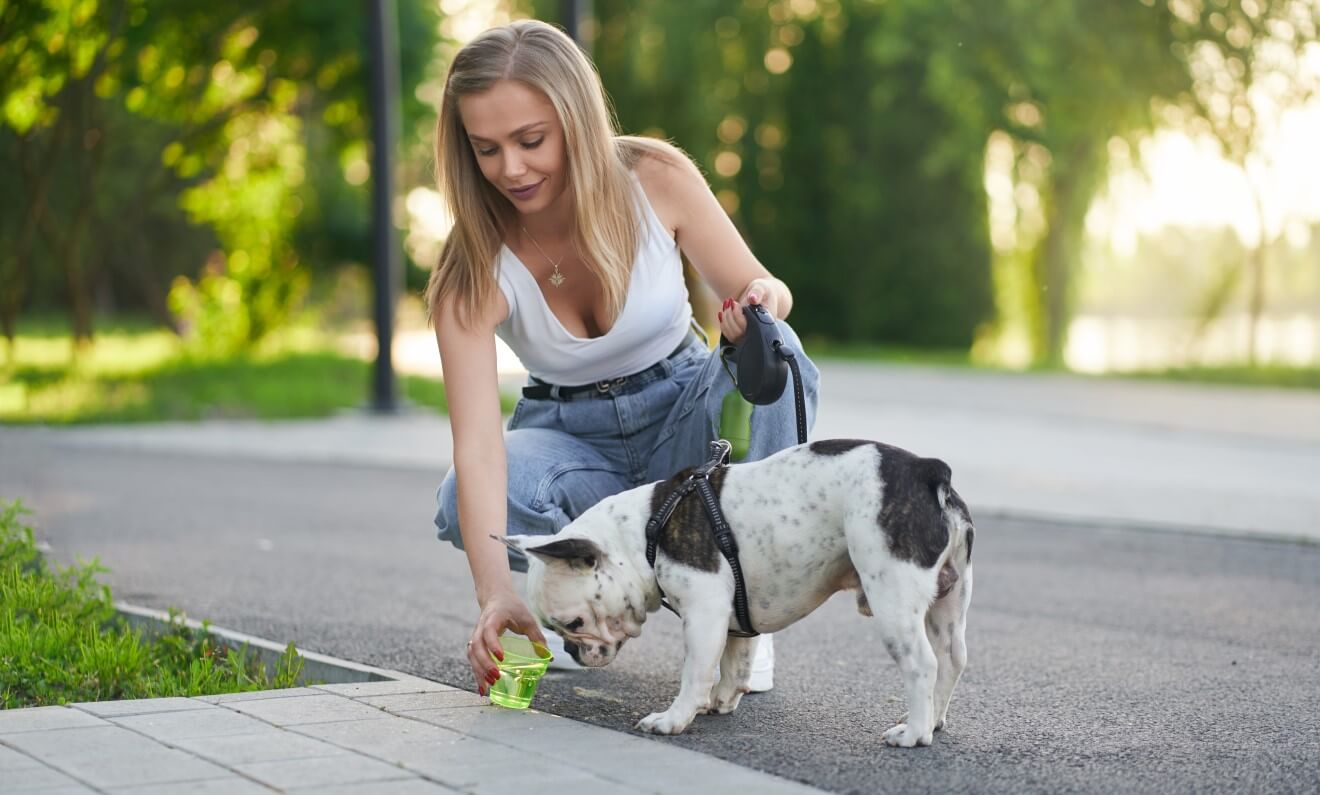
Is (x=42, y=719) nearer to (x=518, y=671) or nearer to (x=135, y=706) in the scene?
(x=135, y=706)

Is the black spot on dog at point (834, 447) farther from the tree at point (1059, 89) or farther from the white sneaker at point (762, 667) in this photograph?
the tree at point (1059, 89)

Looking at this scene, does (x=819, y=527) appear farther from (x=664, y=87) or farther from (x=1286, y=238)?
(x=664, y=87)

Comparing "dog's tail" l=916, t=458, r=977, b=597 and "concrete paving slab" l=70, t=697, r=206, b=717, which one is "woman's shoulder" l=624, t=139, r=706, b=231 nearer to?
"dog's tail" l=916, t=458, r=977, b=597

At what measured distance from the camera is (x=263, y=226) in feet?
77.2

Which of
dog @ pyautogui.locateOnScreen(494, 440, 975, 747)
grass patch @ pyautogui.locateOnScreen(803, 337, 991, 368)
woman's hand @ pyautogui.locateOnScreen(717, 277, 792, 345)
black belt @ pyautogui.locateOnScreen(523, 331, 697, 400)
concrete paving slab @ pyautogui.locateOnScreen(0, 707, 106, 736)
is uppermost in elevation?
woman's hand @ pyautogui.locateOnScreen(717, 277, 792, 345)

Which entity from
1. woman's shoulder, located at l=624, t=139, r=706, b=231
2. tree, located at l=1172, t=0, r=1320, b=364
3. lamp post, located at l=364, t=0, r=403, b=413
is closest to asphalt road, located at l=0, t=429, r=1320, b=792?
woman's shoulder, located at l=624, t=139, r=706, b=231

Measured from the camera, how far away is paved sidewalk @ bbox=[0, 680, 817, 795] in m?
3.68

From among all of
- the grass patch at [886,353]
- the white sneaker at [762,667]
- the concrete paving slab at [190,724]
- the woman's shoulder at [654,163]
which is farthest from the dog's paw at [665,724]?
the grass patch at [886,353]

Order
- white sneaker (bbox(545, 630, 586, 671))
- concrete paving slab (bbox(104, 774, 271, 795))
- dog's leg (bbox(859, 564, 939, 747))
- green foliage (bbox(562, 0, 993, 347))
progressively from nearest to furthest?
concrete paving slab (bbox(104, 774, 271, 795)) → dog's leg (bbox(859, 564, 939, 747)) → white sneaker (bbox(545, 630, 586, 671)) → green foliage (bbox(562, 0, 993, 347))

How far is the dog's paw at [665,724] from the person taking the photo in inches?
170

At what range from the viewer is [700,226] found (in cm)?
499

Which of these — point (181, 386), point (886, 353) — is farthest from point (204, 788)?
point (886, 353)

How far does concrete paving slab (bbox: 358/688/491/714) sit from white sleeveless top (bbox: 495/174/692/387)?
3.33 ft

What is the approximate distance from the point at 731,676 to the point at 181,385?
48.4 feet
